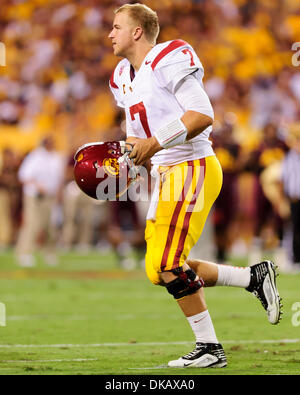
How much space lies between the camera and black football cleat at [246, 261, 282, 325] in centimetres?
518

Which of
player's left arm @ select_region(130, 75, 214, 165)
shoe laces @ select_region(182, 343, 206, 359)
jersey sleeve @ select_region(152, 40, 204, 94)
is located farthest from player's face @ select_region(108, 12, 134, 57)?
shoe laces @ select_region(182, 343, 206, 359)

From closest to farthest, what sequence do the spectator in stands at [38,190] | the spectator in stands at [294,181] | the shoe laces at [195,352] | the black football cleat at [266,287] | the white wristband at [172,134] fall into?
the white wristband at [172,134], the shoe laces at [195,352], the black football cleat at [266,287], the spectator in stands at [294,181], the spectator in stands at [38,190]

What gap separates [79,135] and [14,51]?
2.01m

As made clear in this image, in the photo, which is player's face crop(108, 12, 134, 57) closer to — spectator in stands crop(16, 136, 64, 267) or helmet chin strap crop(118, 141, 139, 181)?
helmet chin strap crop(118, 141, 139, 181)

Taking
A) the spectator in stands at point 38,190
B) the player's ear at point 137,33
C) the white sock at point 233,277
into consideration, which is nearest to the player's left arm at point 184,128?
the player's ear at point 137,33

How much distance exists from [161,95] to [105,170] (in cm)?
52

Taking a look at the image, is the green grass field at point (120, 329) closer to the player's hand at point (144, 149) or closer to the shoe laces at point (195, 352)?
the shoe laces at point (195, 352)

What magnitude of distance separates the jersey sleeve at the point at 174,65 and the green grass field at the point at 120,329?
1.52 metres

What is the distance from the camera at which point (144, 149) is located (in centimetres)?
469

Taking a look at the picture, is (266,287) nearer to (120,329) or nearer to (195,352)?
(195,352)

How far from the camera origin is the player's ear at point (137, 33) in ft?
16.7

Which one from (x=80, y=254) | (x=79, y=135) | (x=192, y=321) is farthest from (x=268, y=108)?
(x=192, y=321)

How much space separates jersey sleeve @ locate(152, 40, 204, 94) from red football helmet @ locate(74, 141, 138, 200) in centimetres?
40
